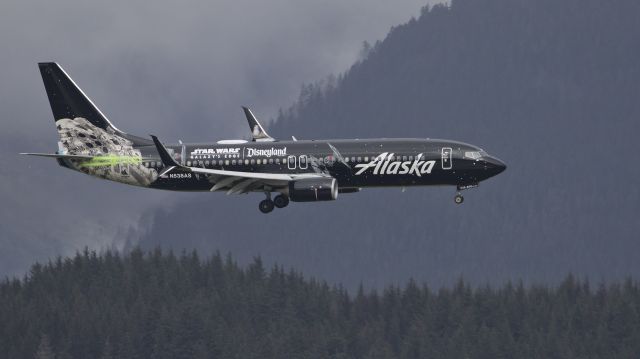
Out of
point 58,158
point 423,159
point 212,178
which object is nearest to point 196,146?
point 212,178

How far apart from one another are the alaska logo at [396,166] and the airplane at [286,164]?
84mm

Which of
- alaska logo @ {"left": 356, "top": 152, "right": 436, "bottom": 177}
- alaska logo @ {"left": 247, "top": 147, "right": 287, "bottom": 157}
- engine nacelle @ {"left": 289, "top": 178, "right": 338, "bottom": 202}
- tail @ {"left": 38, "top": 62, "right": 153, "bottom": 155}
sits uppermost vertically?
tail @ {"left": 38, "top": 62, "right": 153, "bottom": 155}

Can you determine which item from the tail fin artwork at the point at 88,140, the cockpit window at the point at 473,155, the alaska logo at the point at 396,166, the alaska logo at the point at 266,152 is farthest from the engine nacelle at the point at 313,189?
the tail fin artwork at the point at 88,140

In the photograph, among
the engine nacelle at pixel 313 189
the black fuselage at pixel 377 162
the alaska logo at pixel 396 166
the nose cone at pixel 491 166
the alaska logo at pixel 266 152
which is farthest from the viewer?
the alaska logo at pixel 266 152

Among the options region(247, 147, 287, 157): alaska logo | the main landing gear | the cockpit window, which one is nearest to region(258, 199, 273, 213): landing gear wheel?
the main landing gear

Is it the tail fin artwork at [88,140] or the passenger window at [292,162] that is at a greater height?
the tail fin artwork at [88,140]

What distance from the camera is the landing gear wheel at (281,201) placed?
125m

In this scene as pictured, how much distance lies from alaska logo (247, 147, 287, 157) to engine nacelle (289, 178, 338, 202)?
4219 mm

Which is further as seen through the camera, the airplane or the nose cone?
the nose cone

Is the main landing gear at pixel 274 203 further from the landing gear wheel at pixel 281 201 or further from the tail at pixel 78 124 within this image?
the tail at pixel 78 124

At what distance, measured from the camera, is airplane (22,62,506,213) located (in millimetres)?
120312

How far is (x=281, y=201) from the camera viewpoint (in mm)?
125500

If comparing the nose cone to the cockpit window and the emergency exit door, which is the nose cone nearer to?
the cockpit window

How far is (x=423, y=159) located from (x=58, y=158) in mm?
32908
